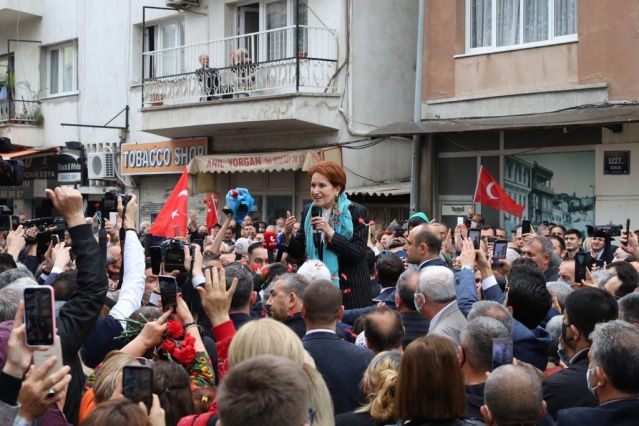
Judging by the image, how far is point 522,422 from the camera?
377 centimetres

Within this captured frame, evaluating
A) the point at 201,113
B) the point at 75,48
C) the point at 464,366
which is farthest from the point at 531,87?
the point at 75,48

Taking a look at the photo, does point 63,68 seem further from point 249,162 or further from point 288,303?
point 288,303

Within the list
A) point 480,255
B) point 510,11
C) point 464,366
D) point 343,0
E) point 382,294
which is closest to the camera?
point 464,366

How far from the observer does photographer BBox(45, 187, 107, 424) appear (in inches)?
171

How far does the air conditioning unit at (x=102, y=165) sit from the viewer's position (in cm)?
2169

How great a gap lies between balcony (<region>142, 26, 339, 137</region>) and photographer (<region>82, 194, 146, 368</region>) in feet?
36.6

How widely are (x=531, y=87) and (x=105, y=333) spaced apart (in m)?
10.7

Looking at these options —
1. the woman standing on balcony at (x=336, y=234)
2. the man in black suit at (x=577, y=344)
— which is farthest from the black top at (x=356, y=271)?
the man in black suit at (x=577, y=344)

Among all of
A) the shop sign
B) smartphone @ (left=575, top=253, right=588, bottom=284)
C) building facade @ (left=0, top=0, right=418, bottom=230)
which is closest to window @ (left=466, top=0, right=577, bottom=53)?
the shop sign

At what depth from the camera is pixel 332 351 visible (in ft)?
15.5

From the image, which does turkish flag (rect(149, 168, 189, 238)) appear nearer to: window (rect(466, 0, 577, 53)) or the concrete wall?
the concrete wall

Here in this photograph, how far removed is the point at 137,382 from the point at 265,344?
0.54 metres

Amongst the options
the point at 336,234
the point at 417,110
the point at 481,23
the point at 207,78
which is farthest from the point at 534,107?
the point at 336,234

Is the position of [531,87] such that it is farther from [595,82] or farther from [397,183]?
[397,183]
